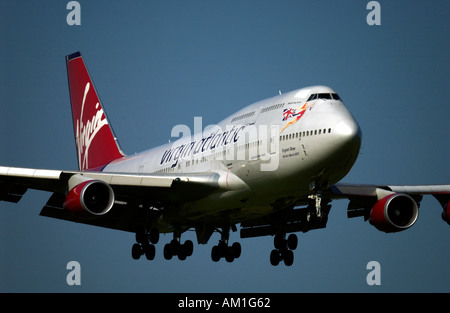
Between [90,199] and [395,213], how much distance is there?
13.2 meters

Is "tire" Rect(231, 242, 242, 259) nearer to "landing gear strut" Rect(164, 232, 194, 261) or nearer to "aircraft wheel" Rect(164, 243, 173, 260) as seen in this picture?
"landing gear strut" Rect(164, 232, 194, 261)

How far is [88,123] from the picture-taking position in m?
51.2

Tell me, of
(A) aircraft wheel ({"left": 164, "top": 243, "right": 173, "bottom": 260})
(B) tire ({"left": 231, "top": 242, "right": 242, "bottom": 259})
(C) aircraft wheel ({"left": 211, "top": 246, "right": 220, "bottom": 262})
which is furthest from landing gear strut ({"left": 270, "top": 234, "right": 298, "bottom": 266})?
(A) aircraft wheel ({"left": 164, "top": 243, "right": 173, "bottom": 260})

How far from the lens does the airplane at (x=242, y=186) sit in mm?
30516

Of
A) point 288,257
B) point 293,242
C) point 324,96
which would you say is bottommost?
point 288,257

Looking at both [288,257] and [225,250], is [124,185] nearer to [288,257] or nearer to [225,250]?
[225,250]

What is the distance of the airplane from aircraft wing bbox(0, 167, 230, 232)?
0.14 ft

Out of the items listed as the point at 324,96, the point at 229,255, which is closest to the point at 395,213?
the point at 324,96

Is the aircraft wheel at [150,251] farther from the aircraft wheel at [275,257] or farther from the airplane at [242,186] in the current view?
the aircraft wheel at [275,257]

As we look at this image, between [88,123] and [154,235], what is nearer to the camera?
[154,235]

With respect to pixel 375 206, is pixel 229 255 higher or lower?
lower

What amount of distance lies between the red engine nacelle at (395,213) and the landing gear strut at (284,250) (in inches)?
162

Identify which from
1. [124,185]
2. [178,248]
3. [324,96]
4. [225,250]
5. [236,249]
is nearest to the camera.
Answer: [324,96]

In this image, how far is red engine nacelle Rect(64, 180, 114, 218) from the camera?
106 ft
